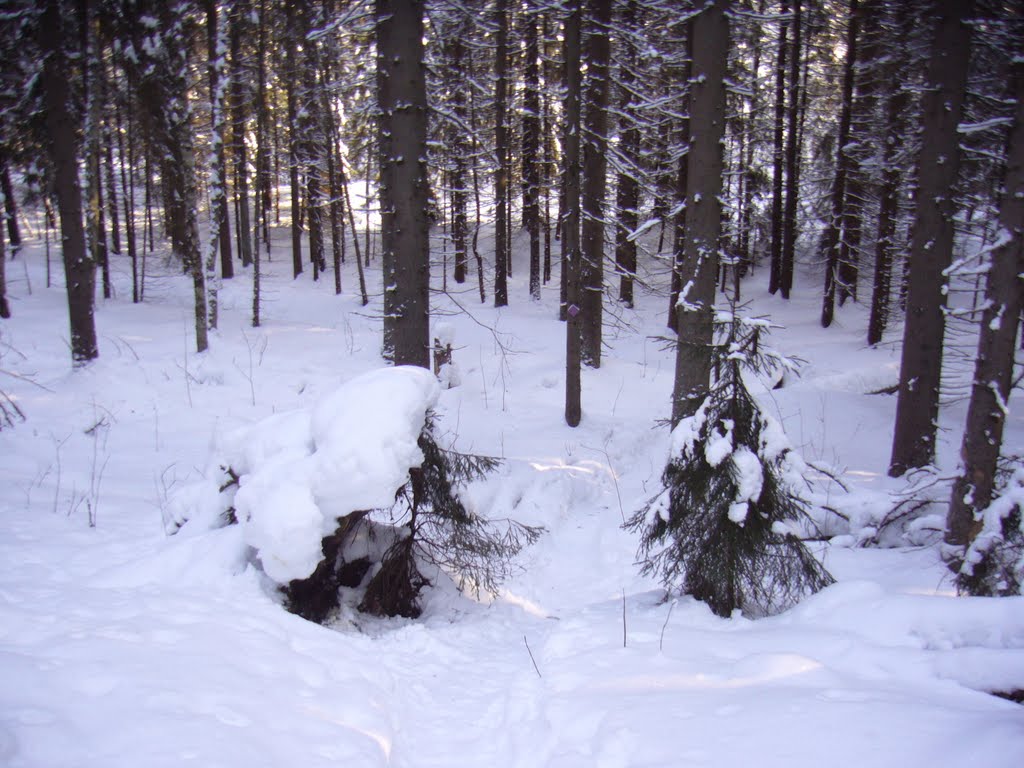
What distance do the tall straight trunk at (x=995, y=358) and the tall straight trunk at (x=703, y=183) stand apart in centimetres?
237

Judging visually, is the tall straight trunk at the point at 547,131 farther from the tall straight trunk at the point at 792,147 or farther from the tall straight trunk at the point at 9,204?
the tall straight trunk at the point at 9,204

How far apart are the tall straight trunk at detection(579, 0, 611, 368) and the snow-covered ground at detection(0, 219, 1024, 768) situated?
14.4 feet

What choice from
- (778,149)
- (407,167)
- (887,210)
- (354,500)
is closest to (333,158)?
(778,149)

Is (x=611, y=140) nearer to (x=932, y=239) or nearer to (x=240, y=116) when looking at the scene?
(x=932, y=239)

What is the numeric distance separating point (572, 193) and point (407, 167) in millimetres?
3243

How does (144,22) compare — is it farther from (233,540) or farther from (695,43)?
(233,540)

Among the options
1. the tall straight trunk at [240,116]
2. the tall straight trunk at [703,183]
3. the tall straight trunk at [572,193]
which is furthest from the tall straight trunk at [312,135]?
the tall straight trunk at [703,183]

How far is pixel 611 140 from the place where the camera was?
13.2 m

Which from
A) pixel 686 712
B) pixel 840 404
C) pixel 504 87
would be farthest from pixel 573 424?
pixel 504 87

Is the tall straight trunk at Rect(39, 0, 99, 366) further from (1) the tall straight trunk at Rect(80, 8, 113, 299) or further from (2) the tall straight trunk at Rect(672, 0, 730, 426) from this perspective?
(2) the tall straight trunk at Rect(672, 0, 730, 426)

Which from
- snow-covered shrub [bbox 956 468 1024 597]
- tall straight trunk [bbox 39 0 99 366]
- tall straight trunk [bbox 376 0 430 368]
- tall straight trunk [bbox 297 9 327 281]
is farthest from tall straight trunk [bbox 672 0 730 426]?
tall straight trunk [bbox 39 0 99 366]

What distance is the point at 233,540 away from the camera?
4.74 metres

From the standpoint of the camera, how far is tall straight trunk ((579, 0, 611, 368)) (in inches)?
447

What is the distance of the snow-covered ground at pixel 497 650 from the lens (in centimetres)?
260
